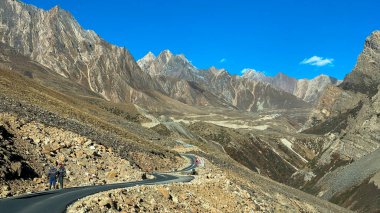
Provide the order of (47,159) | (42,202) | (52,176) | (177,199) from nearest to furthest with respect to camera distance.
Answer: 1. (42,202)
2. (52,176)
3. (177,199)
4. (47,159)

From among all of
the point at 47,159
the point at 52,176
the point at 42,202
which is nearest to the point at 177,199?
the point at 52,176

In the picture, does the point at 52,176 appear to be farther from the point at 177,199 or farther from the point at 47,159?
the point at 177,199

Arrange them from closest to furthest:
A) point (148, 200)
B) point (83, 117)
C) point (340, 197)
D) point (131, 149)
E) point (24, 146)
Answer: point (148, 200)
point (24, 146)
point (131, 149)
point (83, 117)
point (340, 197)

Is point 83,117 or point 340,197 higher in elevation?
point 83,117

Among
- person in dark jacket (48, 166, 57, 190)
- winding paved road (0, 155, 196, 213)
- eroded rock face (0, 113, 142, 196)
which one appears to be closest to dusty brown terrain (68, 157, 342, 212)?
winding paved road (0, 155, 196, 213)

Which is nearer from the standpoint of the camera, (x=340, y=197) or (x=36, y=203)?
(x=36, y=203)

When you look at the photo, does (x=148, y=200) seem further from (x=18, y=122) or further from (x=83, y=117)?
(x=83, y=117)

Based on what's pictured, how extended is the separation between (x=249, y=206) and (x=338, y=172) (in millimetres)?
125822

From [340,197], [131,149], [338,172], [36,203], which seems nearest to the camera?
[36,203]

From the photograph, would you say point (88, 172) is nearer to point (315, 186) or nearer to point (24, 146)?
point (24, 146)

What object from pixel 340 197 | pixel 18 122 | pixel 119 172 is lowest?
pixel 340 197

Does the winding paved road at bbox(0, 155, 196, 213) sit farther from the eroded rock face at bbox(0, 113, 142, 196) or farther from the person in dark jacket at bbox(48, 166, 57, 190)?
the eroded rock face at bbox(0, 113, 142, 196)

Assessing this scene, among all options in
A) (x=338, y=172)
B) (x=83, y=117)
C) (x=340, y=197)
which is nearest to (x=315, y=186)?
(x=338, y=172)

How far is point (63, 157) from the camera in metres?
38.4
